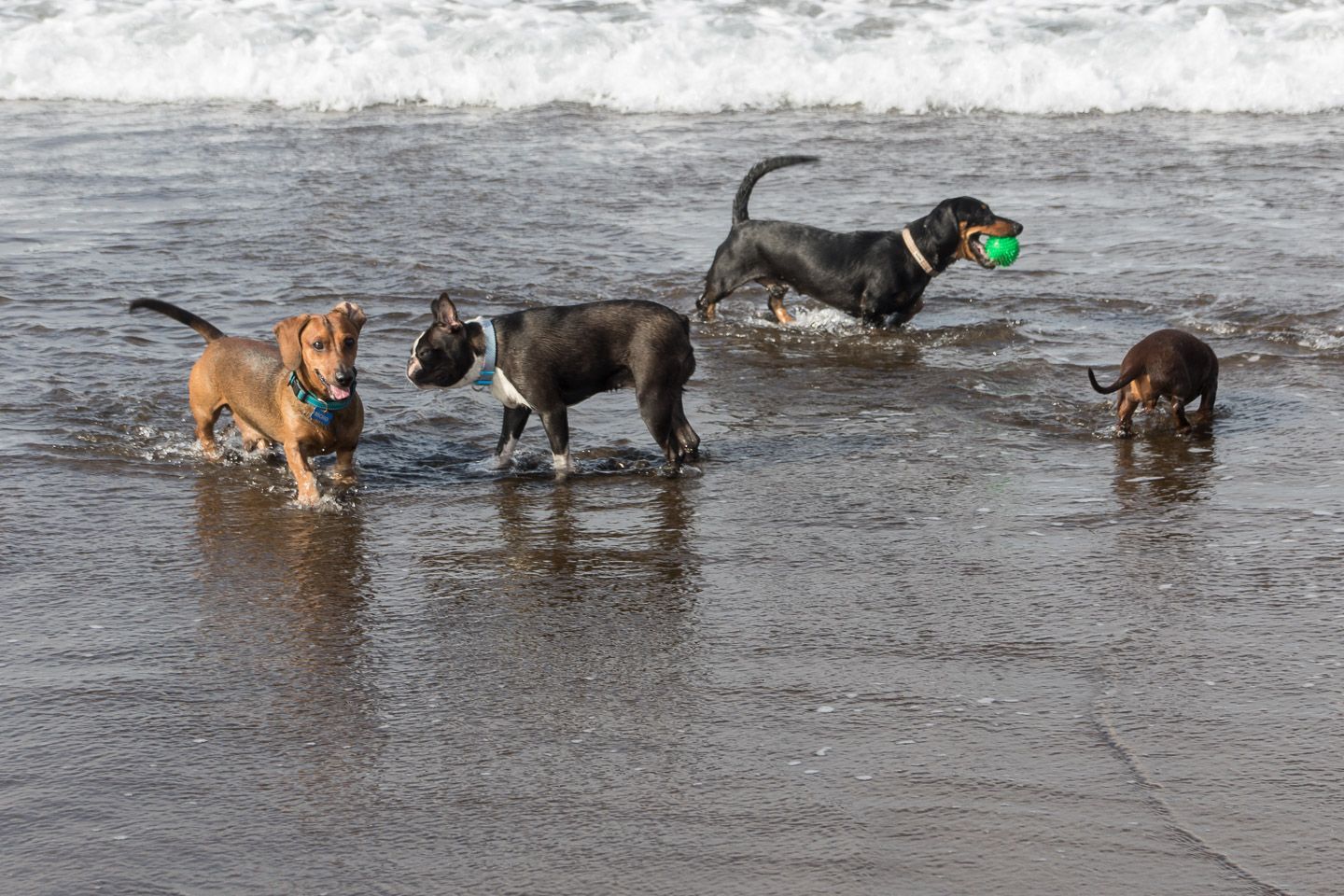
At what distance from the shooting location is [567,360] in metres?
6.75

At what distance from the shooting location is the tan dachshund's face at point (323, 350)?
6.27 metres

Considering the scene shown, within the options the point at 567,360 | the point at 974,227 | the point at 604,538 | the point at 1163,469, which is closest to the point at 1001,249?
the point at 974,227

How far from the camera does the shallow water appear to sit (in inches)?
146

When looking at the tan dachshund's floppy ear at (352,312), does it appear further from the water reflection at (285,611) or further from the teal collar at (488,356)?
the water reflection at (285,611)

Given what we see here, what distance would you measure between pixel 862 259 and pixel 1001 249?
859 millimetres

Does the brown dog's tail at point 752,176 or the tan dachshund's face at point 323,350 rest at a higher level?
the brown dog's tail at point 752,176

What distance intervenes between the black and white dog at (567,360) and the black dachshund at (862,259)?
287 cm

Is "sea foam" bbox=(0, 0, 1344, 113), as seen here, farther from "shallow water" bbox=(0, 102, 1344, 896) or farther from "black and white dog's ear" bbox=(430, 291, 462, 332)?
"black and white dog's ear" bbox=(430, 291, 462, 332)

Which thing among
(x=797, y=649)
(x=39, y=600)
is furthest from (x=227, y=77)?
(x=797, y=649)

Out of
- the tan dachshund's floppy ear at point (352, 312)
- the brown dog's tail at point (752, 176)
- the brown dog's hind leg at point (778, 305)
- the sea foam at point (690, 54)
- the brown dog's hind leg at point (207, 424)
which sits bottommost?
the brown dog's hind leg at point (207, 424)

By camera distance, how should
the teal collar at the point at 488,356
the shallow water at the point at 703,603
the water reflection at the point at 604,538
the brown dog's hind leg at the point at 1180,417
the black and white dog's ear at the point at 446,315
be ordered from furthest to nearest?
the brown dog's hind leg at the point at 1180,417 → the teal collar at the point at 488,356 → the black and white dog's ear at the point at 446,315 → the water reflection at the point at 604,538 → the shallow water at the point at 703,603

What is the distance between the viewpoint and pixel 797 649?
189 inches

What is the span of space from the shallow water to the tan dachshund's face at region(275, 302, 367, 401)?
0.53m

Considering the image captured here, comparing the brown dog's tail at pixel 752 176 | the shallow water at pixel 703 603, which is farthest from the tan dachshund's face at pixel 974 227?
the brown dog's tail at pixel 752 176
